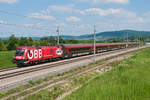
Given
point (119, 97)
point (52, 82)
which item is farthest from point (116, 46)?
point (119, 97)

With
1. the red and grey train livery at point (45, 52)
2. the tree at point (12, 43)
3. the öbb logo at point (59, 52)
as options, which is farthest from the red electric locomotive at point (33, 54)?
the tree at point (12, 43)

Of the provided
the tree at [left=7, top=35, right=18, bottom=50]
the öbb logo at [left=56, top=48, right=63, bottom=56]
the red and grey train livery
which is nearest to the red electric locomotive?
the red and grey train livery

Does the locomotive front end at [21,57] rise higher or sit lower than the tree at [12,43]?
lower

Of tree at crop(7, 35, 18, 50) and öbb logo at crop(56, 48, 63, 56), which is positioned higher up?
tree at crop(7, 35, 18, 50)

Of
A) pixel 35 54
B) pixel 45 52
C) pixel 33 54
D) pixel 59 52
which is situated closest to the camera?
pixel 33 54

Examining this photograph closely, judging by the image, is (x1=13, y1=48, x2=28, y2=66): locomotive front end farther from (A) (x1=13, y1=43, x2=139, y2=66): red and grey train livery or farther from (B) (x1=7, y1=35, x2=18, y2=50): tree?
(B) (x1=7, y1=35, x2=18, y2=50): tree

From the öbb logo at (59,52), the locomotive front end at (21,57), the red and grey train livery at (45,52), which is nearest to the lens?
the locomotive front end at (21,57)

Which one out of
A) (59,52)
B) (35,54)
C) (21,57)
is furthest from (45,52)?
(21,57)

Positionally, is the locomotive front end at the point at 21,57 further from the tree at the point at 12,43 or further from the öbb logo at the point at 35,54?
the tree at the point at 12,43

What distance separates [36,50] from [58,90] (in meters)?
15.5

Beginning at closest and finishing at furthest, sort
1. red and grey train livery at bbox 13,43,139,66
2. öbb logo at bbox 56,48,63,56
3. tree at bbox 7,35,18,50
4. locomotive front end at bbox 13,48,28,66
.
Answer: locomotive front end at bbox 13,48,28,66
red and grey train livery at bbox 13,43,139,66
öbb logo at bbox 56,48,63,56
tree at bbox 7,35,18,50

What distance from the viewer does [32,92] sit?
14.6m

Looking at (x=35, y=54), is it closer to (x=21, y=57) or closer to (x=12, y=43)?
(x=21, y=57)

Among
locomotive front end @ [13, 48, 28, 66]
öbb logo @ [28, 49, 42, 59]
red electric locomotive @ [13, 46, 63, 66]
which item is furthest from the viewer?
öbb logo @ [28, 49, 42, 59]
